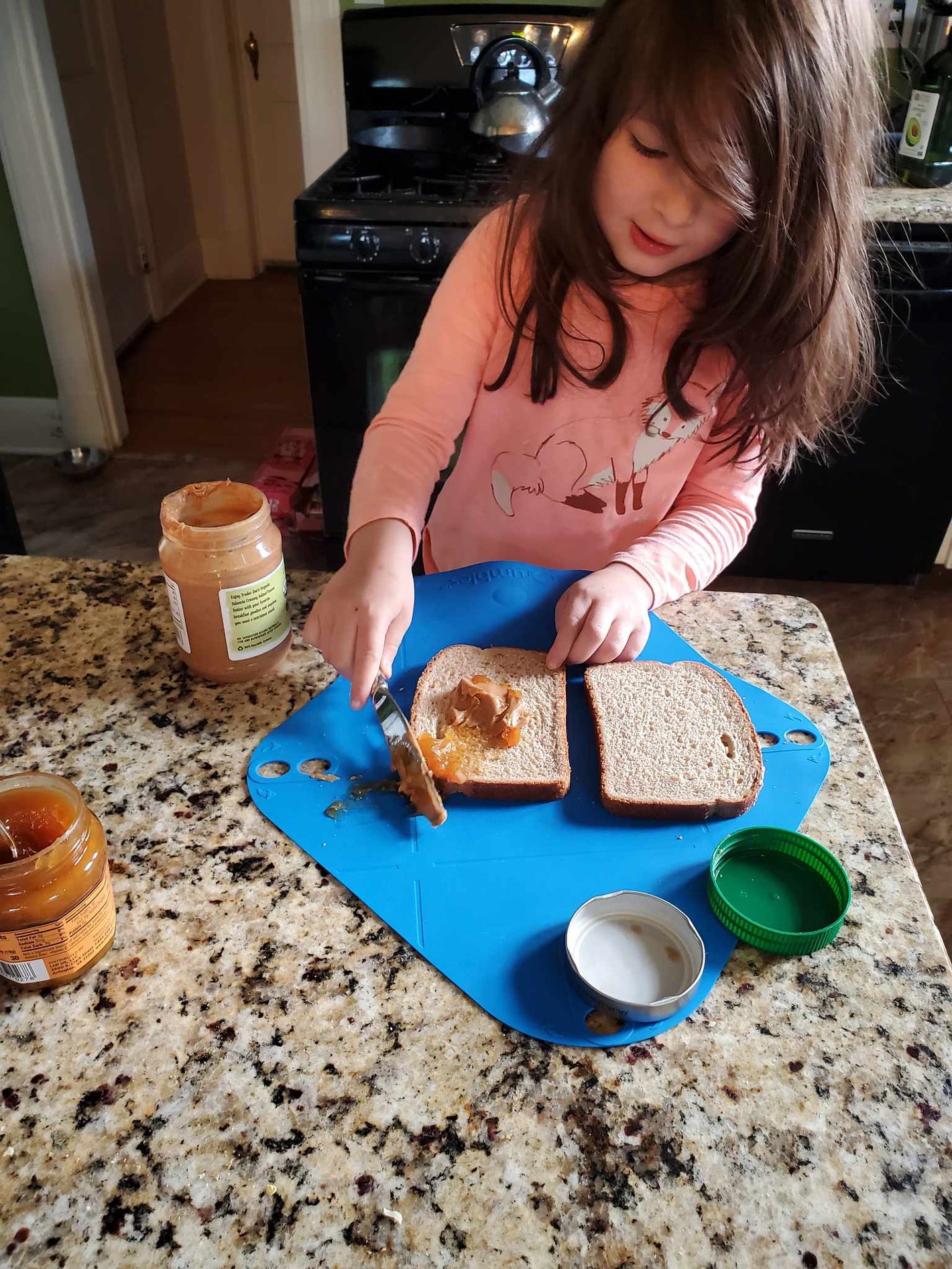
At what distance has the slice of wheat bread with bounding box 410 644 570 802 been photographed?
2.28 ft

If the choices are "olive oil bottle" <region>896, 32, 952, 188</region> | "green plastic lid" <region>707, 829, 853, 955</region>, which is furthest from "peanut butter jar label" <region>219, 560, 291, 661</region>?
"olive oil bottle" <region>896, 32, 952, 188</region>

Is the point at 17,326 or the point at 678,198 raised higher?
the point at 678,198

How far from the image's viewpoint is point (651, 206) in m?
0.78

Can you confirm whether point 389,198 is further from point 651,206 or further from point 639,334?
point 651,206

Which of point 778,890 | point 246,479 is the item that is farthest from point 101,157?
point 778,890

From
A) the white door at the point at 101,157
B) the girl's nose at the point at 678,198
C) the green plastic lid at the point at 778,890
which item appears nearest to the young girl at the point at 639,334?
the girl's nose at the point at 678,198

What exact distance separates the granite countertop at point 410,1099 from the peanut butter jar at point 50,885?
0.09 feet

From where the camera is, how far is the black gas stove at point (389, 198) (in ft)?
5.80

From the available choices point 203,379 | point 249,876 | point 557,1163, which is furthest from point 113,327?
point 557,1163

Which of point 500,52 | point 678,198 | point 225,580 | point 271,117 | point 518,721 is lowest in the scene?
point 271,117

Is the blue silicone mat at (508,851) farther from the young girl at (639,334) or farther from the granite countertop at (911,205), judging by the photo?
the granite countertop at (911,205)

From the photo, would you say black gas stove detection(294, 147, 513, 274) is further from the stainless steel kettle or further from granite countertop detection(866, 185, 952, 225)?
granite countertop detection(866, 185, 952, 225)

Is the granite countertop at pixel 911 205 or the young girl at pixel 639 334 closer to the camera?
the young girl at pixel 639 334

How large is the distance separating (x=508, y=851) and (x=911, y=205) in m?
1.73
